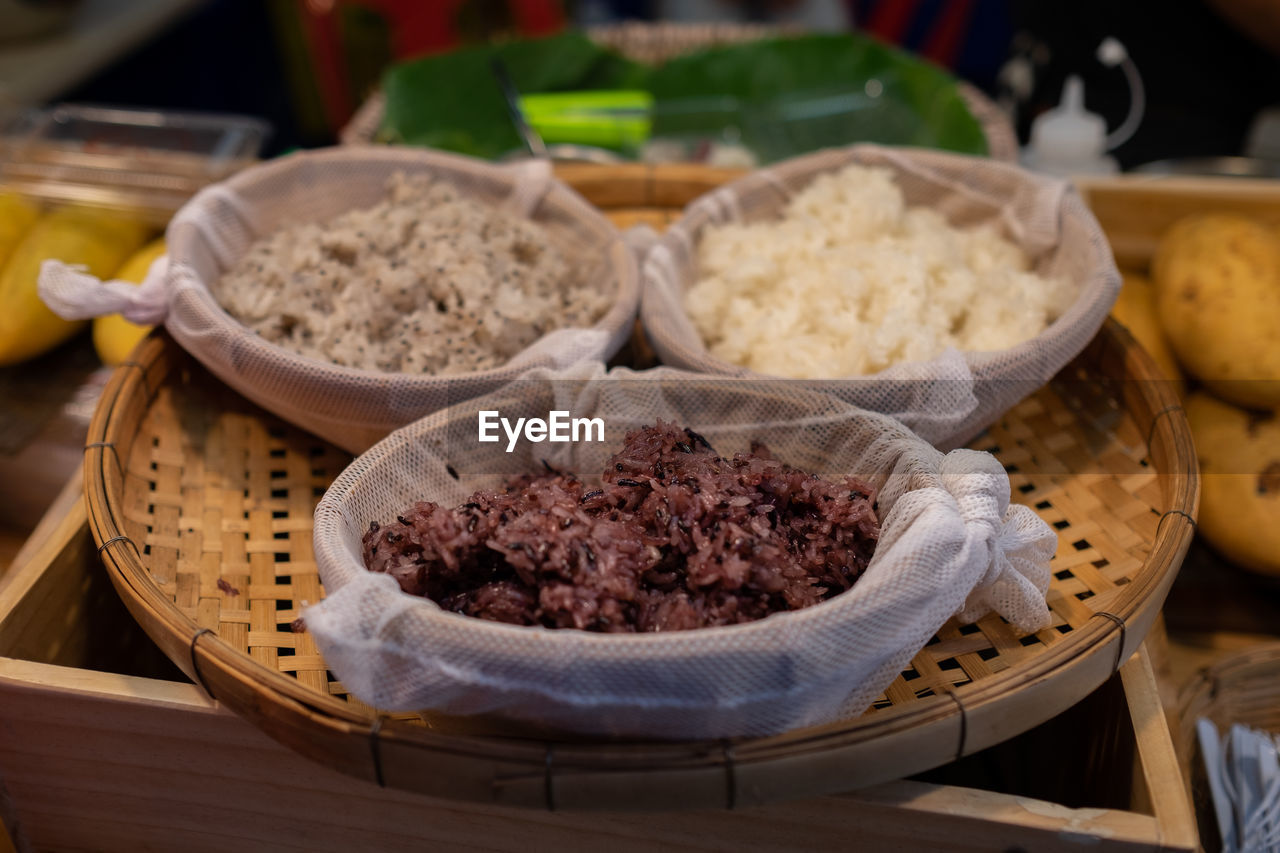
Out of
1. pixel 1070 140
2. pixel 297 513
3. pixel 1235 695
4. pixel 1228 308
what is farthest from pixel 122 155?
pixel 1235 695

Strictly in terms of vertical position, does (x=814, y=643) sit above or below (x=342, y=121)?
above

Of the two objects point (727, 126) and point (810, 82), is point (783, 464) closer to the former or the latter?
point (727, 126)

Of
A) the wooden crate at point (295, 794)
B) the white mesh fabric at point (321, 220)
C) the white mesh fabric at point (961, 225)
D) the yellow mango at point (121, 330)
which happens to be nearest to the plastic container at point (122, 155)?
the yellow mango at point (121, 330)

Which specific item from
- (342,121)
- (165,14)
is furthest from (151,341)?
(342,121)

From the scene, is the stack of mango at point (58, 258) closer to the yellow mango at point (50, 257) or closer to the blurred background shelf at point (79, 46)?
the yellow mango at point (50, 257)

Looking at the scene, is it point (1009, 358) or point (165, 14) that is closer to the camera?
point (1009, 358)

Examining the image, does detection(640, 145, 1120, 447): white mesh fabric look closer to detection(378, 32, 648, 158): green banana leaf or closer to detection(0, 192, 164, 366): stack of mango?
detection(378, 32, 648, 158): green banana leaf
